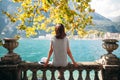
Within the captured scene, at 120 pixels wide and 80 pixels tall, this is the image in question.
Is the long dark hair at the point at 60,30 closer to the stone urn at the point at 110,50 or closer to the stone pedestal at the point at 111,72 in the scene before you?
the stone urn at the point at 110,50

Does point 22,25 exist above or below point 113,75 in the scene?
above

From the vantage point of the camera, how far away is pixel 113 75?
9.65 m

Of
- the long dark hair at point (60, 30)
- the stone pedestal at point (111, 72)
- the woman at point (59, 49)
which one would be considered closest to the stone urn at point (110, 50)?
the stone pedestal at point (111, 72)

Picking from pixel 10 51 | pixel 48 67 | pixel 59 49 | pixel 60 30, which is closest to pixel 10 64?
pixel 10 51

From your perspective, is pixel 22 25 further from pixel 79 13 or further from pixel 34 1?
pixel 79 13

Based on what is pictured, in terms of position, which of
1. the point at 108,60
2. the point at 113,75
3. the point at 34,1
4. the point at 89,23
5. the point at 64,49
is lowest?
the point at 113,75

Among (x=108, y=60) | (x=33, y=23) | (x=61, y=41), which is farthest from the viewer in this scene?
(x=33, y=23)

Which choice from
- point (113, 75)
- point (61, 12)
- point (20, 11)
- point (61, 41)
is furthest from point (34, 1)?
point (113, 75)

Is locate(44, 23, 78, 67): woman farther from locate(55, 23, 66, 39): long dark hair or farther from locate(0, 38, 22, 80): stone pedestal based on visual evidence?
locate(0, 38, 22, 80): stone pedestal

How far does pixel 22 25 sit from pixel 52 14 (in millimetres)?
1461

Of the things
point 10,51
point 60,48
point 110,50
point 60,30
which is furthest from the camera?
point 110,50

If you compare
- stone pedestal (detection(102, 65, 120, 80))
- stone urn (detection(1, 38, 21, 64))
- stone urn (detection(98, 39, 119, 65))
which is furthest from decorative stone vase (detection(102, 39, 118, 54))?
stone urn (detection(1, 38, 21, 64))

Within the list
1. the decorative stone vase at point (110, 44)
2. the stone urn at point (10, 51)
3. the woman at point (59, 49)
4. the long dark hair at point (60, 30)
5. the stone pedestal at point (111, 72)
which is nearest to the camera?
the long dark hair at point (60, 30)

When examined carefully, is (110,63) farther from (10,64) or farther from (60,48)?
(10,64)
